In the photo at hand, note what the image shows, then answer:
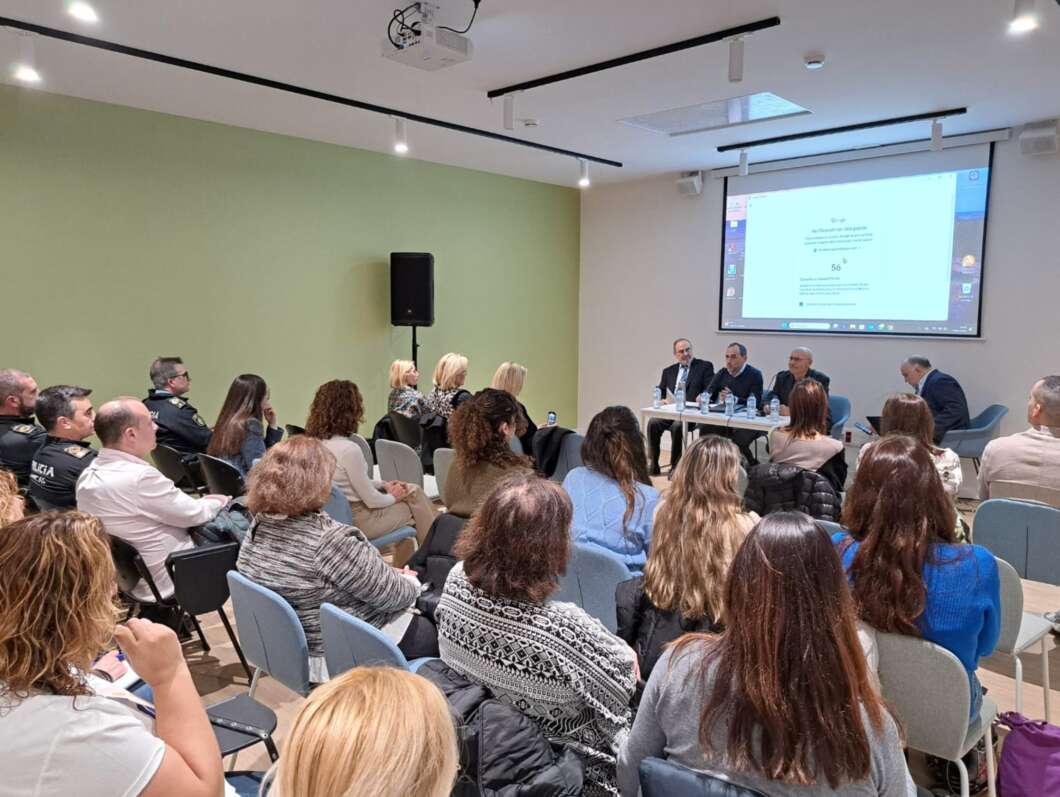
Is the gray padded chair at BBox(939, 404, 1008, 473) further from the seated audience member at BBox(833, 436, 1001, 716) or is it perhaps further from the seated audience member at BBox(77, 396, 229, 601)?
the seated audience member at BBox(77, 396, 229, 601)

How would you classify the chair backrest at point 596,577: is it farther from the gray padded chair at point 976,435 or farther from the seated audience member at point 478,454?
the gray padded chair at point 976,435

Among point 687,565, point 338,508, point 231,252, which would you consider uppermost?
point 231,252

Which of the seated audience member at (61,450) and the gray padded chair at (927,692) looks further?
the seated audience member at (61,450)

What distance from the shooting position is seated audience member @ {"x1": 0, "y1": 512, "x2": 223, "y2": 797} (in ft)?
3.97

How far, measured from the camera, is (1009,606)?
255cm

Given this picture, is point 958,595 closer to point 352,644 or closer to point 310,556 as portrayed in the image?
point 352,644

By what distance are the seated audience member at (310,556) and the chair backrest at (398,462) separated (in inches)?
86.4

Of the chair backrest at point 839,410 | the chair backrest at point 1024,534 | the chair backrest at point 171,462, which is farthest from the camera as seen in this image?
the chair backrest at point 839,410

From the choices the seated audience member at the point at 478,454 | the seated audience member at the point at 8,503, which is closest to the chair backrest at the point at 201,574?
the seated audience member at the point at 8,503

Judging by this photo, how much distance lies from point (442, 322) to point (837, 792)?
7154 millimetres

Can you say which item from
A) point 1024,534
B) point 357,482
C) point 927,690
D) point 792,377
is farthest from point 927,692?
point 792,377

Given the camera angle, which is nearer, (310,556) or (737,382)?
(310,556)

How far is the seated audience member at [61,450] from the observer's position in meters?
3.40

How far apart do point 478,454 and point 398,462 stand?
161 centimetres
